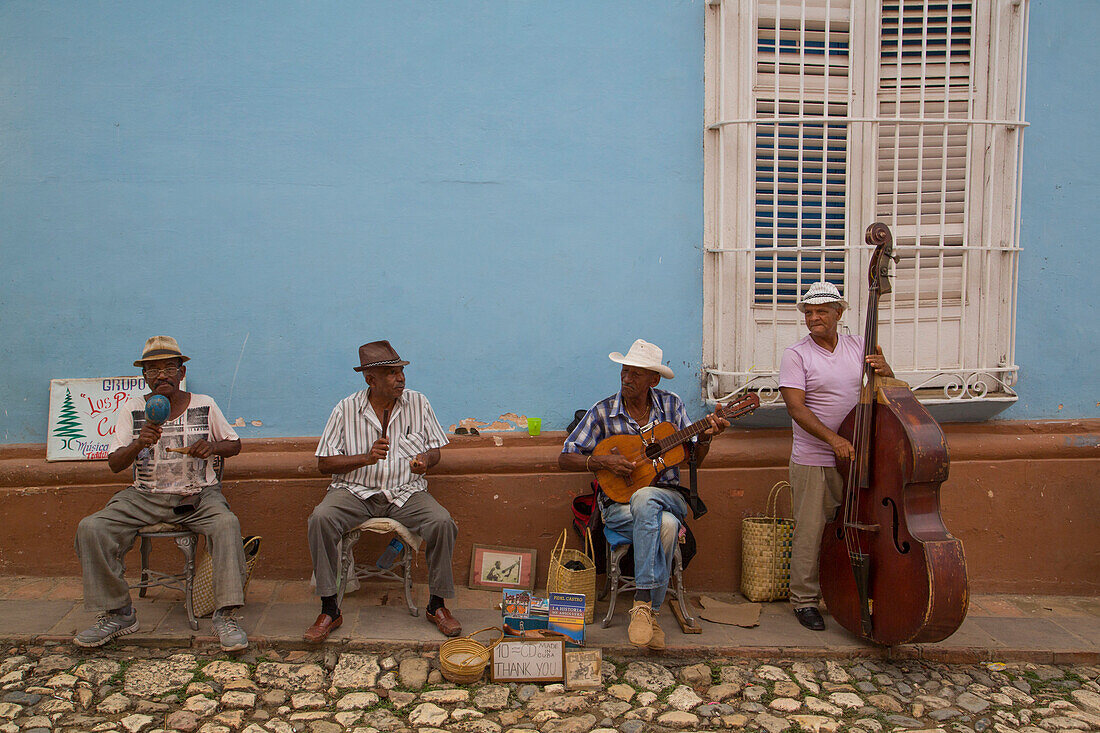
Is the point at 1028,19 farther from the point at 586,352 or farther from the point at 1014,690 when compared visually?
the point at 1014,690

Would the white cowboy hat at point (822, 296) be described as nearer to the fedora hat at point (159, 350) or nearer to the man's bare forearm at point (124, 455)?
the fedora hat at point (159, 350)

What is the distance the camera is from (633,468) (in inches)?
160

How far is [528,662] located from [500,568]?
105cm

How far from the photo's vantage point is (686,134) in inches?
187

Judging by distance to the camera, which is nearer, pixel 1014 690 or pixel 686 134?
pixel 1014 690

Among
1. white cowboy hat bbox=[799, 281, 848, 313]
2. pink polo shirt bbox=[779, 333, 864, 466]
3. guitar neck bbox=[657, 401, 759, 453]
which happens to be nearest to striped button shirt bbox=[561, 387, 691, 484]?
guitar neck bbox=[657, 401, 759, 453]

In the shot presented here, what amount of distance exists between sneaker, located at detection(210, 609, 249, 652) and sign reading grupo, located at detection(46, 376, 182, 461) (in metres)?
1.34

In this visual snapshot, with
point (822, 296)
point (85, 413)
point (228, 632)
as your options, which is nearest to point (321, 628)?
point (228, 632)

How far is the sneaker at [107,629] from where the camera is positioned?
3.74 metres

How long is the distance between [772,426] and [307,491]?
105 inches

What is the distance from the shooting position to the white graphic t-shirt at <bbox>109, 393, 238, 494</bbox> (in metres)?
4.06

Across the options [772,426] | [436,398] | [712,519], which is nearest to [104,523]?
[436,398]

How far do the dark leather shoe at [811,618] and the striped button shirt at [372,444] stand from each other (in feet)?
6.58

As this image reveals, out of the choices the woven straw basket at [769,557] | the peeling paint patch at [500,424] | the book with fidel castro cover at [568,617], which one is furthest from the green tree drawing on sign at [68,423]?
the woven straw basket at [769,557]
